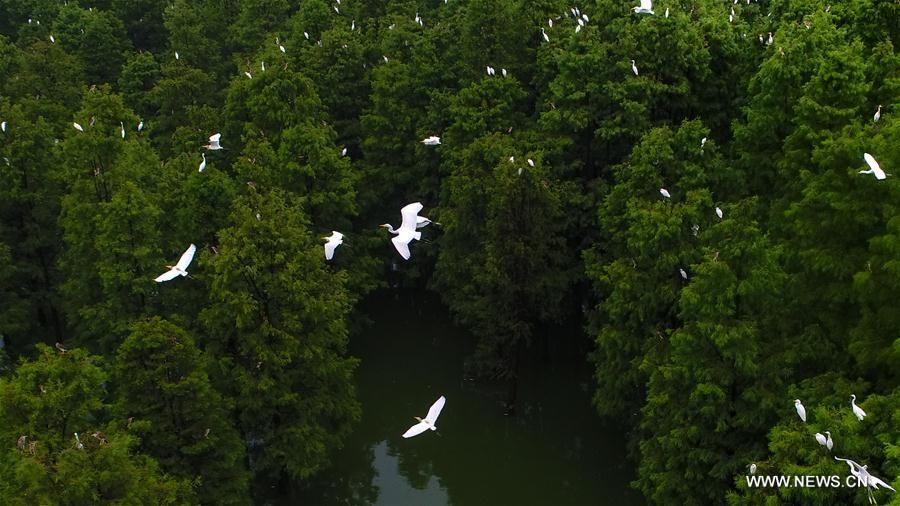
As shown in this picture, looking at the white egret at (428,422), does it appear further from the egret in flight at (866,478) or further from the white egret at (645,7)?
the white egret at (645,7)

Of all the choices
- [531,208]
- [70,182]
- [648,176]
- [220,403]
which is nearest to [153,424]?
[220,403]

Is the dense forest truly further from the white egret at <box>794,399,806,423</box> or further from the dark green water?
the dark green water

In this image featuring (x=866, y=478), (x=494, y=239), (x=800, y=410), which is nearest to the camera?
(x=866, y=478)

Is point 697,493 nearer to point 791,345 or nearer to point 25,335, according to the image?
point 791,345

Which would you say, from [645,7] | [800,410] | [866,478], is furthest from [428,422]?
[645,7]

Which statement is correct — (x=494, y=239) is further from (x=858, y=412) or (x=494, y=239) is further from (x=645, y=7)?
(x=858, y=412)

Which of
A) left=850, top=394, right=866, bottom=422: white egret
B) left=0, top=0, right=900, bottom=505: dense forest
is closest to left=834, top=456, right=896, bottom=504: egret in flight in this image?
left=0, top=0, right=900, bottom=505: dense forest
